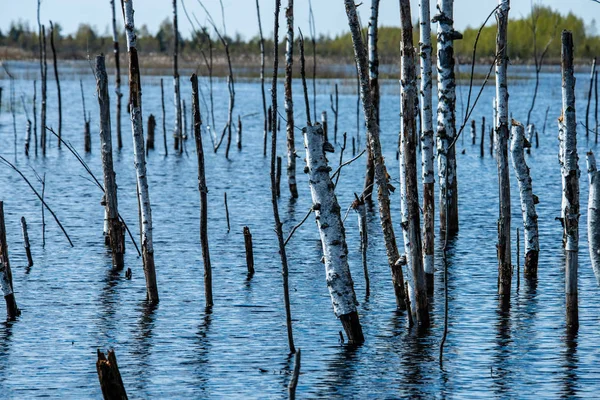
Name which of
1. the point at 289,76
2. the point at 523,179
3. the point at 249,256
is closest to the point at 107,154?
the point at 249,256

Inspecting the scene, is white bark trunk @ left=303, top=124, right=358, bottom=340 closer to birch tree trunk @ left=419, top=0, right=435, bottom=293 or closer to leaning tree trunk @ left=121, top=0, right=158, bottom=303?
birch tree trunk @ left=419, top=0, right=435, bottom=293

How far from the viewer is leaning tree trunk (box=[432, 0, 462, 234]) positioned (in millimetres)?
11711

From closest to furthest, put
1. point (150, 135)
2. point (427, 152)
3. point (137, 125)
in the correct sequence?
point (427, 152) → point (137, 125) → point (150, 135)

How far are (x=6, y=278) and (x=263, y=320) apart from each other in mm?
2844

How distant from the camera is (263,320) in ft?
37.3

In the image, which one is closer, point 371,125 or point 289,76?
point 371,125

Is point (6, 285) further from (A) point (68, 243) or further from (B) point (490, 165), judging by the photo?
(B) point (490, 165)

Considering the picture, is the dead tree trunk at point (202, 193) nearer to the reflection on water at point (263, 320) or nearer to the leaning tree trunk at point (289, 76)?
the reflection on water at point (263, 320)

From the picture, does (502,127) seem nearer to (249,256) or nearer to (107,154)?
(249,256)

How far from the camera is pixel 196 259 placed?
15.1 meters

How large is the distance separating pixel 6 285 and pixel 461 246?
778cm

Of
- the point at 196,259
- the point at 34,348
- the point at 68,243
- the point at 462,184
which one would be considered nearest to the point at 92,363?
the point at 34,348

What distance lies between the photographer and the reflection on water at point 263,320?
909 cm

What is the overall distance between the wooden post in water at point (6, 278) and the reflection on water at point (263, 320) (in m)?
0.17
